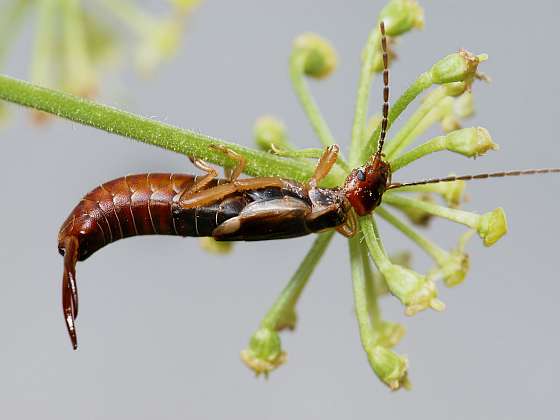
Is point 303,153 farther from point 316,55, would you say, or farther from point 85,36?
point 85,36

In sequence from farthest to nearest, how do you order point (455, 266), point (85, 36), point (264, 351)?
1. point (85, 36)
2. point (264, 351)
3. point (455, 266)

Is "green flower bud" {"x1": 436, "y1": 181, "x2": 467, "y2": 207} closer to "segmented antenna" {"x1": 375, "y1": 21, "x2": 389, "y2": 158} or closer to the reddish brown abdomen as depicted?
"segmented antenna" {"x1": 375, "y1": 21, "x2": 389, "y2": 158}

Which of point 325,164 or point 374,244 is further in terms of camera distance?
point 325,164

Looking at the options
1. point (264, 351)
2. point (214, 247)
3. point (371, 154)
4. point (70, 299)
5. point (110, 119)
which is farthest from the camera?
point (214, 247)

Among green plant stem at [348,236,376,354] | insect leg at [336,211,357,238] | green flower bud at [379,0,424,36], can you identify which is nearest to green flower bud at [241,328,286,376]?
green plant stem at [348,236,376,354]

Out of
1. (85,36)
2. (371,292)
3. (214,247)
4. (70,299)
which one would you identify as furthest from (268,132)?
(85,36)

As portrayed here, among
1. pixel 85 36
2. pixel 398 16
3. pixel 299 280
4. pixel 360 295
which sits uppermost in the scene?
pixel 85 36

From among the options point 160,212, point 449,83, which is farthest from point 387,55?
point 160,212

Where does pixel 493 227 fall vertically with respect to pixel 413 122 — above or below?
below

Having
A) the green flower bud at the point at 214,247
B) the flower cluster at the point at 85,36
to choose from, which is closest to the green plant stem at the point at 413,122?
the green flower bud at the point at 214,247
